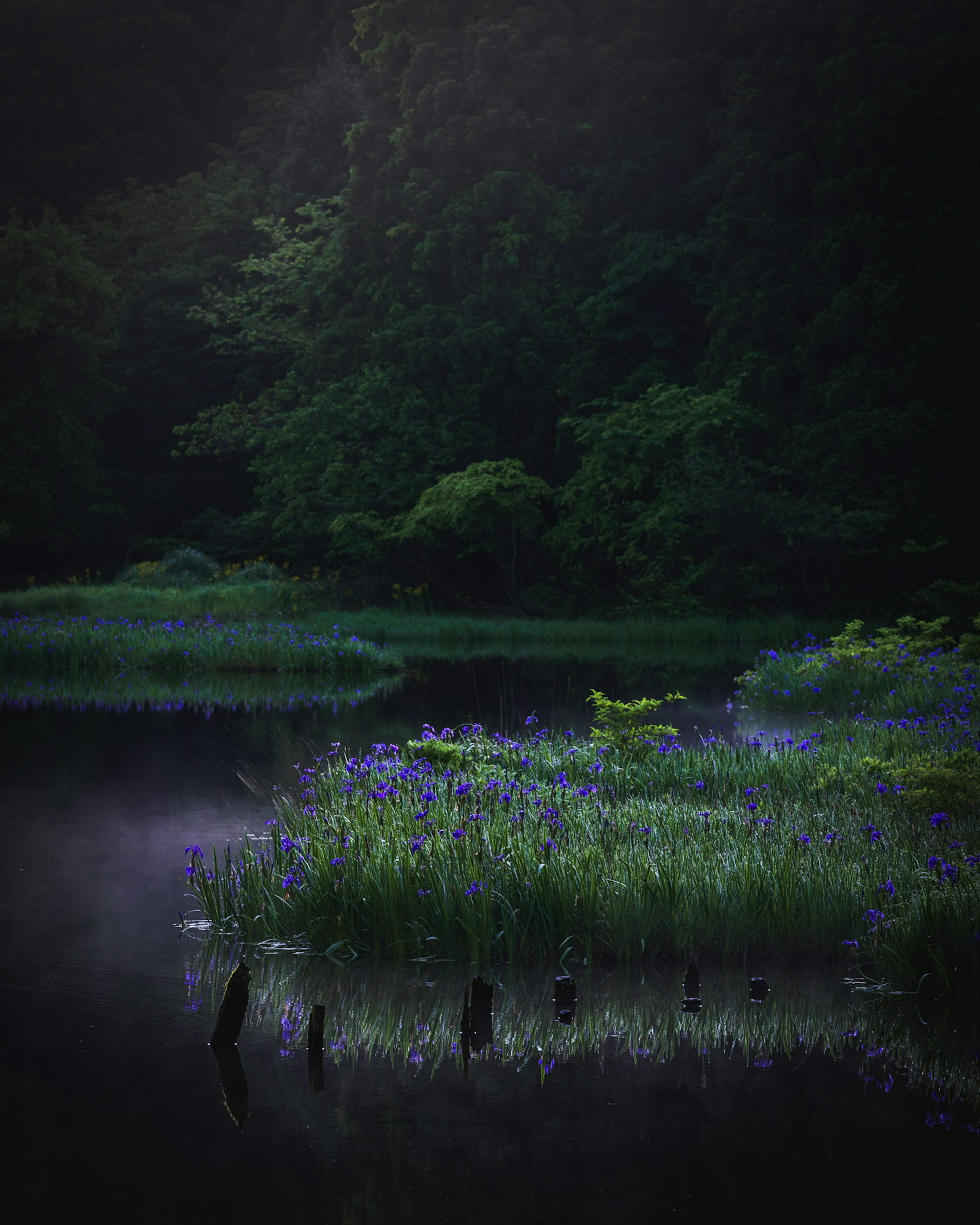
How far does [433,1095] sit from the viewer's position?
3.80m

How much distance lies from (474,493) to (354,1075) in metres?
24.1

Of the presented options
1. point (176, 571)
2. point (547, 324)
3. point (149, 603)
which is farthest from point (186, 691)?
point (547, 324)

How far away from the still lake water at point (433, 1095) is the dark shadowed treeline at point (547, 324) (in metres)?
20.6

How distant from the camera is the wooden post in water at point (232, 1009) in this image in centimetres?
415

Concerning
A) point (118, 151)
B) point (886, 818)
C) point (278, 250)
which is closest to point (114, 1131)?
point (886, 818)

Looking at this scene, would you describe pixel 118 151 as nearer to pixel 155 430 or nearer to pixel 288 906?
pixel 155 430

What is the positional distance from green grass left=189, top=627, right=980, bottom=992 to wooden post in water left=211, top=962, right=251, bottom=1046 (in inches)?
44.2

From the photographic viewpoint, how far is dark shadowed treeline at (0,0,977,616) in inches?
1027

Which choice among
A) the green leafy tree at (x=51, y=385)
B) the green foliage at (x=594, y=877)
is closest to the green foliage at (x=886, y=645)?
the green foliage at (x=594, y=877)

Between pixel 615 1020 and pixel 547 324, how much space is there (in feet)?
90.1

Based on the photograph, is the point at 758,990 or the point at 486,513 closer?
the point at 758,990

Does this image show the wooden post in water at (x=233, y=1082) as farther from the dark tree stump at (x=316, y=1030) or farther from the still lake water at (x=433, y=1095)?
the dark tree stump at (x=316, y=1030)

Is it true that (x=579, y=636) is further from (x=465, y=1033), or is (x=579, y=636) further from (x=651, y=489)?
(x=465, y=1033)

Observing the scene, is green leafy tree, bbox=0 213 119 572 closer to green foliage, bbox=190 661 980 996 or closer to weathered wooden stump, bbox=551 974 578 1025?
green foliage, bbox=190 661 980 996
